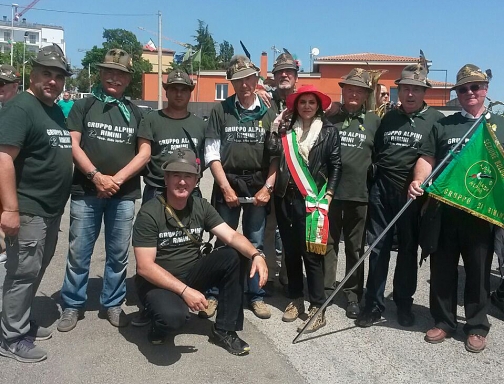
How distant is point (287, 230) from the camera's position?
4.75 metres

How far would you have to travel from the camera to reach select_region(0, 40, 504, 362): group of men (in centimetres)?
386

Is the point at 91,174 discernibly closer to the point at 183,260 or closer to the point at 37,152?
the point at 37,152

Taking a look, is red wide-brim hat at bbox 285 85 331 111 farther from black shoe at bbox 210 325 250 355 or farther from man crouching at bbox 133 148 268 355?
black shoe at bbox 210 325 250 355

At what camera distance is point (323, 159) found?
454cm

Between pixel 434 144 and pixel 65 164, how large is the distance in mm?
3025

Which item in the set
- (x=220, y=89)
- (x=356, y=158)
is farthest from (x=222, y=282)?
(x=220, y=89)

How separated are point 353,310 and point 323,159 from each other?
1.46 meters

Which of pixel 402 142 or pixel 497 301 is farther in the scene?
pixel 497 301

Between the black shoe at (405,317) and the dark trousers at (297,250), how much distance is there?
73cm

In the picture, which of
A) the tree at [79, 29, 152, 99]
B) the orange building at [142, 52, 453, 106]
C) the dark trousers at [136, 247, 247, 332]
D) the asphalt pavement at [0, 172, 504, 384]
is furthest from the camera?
the tree at [79, 29, 152, 99]

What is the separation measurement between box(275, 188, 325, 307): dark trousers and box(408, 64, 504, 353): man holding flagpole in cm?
96

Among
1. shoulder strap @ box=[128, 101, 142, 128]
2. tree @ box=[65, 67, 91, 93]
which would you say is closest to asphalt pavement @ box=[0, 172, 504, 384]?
shoulder strap @ box=[128, 101, 142, 128]

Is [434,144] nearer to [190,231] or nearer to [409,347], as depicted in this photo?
[409,347]

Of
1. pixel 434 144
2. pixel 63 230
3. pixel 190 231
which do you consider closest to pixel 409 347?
pixel 434 144
